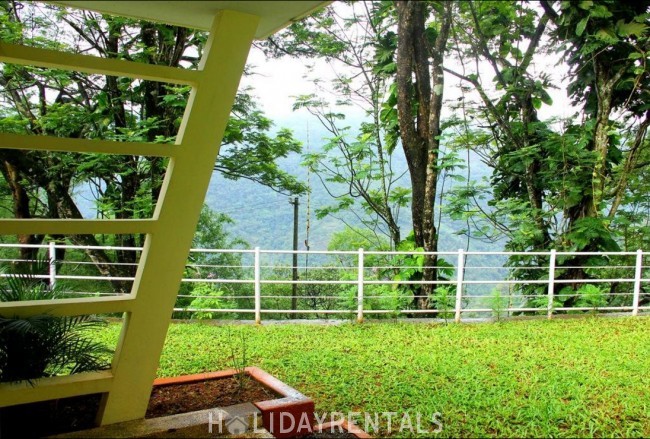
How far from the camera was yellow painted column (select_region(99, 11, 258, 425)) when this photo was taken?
198 cm

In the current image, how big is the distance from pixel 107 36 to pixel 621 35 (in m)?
5.40

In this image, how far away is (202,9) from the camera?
6.33ft

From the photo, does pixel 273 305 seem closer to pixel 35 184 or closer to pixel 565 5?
pixel 35 184

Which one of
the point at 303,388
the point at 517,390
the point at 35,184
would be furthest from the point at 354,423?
the point at 35,184

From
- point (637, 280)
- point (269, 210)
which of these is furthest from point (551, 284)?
point (269, 210)

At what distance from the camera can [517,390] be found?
267 centimetres

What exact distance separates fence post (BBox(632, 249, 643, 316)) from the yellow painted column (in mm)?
3792

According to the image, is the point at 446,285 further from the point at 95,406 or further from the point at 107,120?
the point at 107,120

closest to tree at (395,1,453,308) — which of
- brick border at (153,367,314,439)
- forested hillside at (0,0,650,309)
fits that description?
forested hillside at (0,0,650,309)

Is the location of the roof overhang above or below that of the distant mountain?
above

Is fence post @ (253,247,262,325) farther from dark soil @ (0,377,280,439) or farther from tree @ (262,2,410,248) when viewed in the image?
dark soil @ (0,377,280,439)

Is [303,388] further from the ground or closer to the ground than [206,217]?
closer to the ground

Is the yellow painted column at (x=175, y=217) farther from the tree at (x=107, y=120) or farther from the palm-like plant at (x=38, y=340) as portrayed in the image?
the tree at (x=107, y=120)

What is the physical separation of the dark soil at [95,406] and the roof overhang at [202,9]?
174 cm
